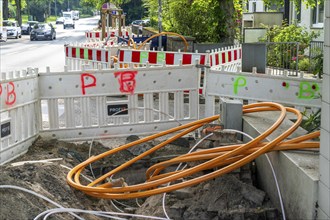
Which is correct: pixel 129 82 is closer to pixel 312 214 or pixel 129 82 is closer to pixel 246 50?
pixel 312 214

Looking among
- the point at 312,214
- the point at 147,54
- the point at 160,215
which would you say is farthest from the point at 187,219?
the point at 147,54

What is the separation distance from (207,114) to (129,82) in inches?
53.2

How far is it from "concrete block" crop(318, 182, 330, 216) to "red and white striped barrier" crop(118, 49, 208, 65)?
357 inches

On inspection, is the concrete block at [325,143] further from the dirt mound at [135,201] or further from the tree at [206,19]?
the tree at [206,19]

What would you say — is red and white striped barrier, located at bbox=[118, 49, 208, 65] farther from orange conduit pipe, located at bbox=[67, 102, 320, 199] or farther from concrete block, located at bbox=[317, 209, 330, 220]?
concrete block, located at bbox=[317, 209, 330, 220]

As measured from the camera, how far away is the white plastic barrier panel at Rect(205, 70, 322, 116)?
891 cm

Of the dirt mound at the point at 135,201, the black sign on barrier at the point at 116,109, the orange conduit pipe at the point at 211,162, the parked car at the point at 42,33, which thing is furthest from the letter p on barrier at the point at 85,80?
the parked car at the point at 42,33

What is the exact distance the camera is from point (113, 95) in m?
10.0

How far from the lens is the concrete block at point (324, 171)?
5006mm

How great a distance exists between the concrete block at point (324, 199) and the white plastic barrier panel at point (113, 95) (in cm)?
508

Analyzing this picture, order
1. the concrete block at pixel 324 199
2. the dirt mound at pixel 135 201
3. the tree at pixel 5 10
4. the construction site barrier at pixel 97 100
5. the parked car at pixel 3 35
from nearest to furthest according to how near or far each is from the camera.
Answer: the concrete block at pixel 324 199 → the dirt mound at pixel 135 201 → the construction site barrier at pixel 97 100 → the parked car at pixel 3 35 → the tree at pixel 5 10

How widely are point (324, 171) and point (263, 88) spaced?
14.4 feet

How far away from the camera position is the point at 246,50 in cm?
1717

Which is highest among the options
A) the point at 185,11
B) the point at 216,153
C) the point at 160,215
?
the point at 185,11
